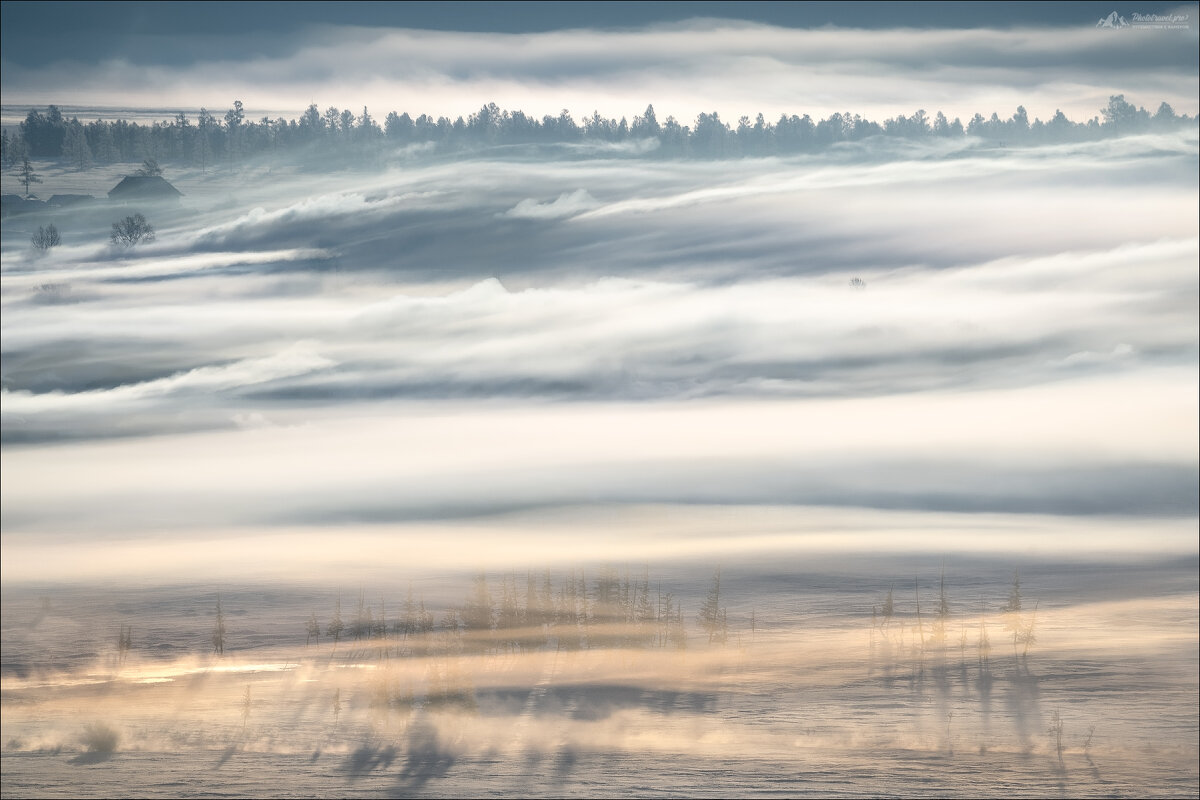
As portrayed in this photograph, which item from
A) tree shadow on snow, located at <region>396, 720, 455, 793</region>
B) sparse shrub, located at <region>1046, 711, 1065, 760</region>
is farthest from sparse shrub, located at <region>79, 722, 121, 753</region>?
sparse shrub, located at <region>1046, 711, 1065, 760</region>

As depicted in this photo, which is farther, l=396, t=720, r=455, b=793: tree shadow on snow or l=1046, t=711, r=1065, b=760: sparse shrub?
l=1046, t=711, r=1065, b=760: sparse shrub

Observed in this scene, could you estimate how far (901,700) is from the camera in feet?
55.5

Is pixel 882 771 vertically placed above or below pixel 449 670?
below

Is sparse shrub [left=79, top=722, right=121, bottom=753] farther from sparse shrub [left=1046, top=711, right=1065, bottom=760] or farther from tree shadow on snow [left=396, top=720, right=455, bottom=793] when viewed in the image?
sparse shrub [left=1046, top=711, right=1065, bottom=760]

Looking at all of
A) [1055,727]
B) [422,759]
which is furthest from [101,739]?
[1055,727]

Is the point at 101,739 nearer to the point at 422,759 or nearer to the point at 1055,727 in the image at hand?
the point at 422,759

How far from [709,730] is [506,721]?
2888 millimetres

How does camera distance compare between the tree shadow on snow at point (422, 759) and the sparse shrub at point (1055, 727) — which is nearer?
the tree shadow on snow at point (422, 759)

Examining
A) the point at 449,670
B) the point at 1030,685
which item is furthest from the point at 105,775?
the point at 1030,685

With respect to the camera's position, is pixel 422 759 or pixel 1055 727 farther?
pixel 1055 727

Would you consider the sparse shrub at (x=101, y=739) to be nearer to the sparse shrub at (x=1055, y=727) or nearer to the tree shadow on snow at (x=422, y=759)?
the tree shadow on snow at (x=422, y=759)

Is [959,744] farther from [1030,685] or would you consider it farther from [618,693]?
[618,693]

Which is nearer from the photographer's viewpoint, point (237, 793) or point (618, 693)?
point (237, 793)

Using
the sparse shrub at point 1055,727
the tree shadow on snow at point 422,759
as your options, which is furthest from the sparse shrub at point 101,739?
the sparse shrub at point 1055,727
